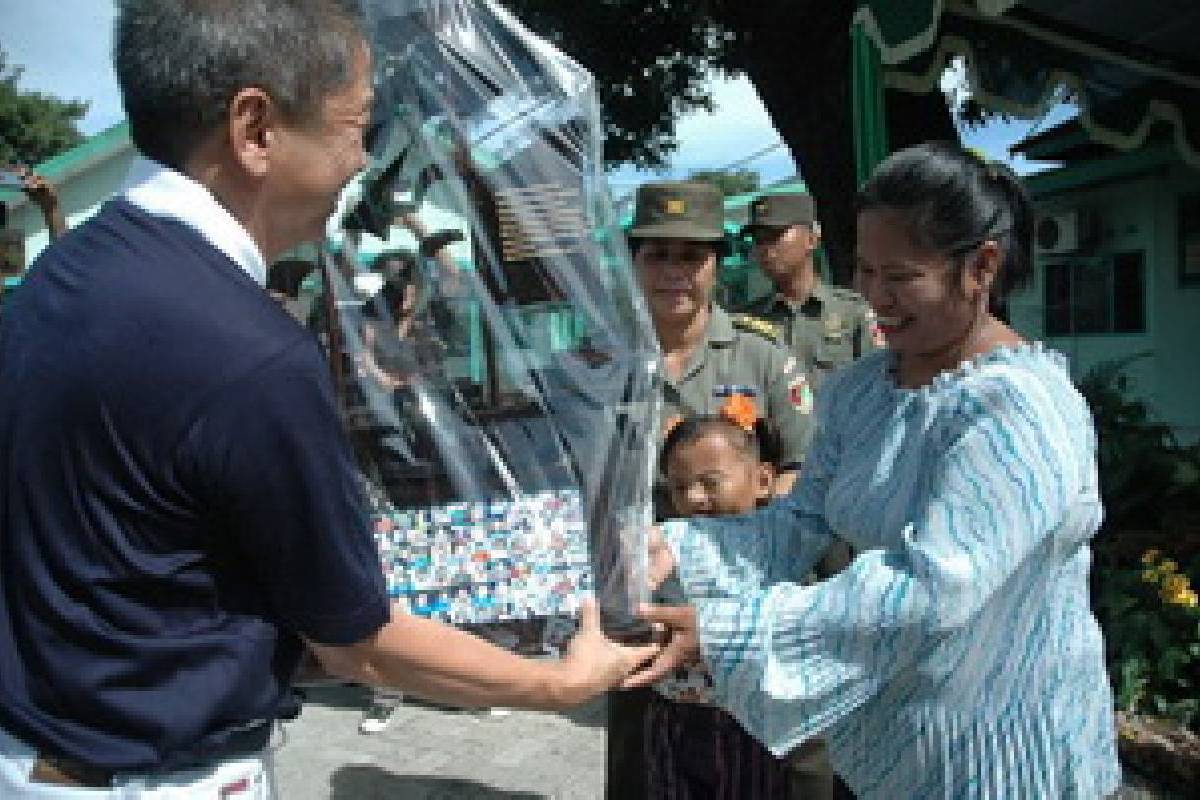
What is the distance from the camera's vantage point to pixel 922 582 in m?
1.30

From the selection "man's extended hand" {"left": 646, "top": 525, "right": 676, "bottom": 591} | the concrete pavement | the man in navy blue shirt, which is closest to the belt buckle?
the man in navy blue shirt

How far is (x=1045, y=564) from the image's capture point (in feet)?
4.66

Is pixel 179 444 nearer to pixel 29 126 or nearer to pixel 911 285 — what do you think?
pixel 911 285

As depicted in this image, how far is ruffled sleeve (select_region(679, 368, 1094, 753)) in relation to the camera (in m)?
1.30

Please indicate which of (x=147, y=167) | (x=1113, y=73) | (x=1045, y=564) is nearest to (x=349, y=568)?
(x=147, y=167)

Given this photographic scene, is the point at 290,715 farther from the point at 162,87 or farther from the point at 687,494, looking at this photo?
the point at 687,494

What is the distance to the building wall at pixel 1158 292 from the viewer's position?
404 inches

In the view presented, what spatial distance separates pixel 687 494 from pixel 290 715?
1.08 meters

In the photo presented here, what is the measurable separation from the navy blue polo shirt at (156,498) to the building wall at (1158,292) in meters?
9.86

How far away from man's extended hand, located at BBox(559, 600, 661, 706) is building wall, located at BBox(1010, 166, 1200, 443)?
9340 millimetres

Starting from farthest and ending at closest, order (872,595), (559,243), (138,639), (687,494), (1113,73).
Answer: (1113,73)
(687,494)
(559,243)
(872,595)
(138,639)

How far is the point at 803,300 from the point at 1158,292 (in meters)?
8.63

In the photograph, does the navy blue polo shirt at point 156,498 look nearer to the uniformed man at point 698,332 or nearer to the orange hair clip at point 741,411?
the orange hair clip at point 741,411

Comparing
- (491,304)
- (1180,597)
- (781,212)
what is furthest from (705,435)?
(1180,597)
